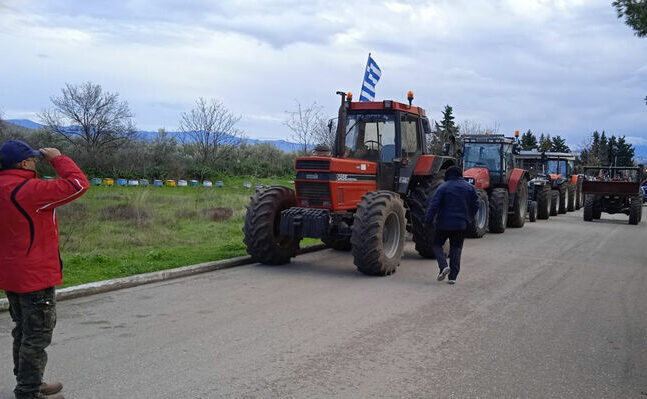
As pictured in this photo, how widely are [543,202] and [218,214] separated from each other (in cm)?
1222

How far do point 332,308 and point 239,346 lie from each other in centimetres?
183

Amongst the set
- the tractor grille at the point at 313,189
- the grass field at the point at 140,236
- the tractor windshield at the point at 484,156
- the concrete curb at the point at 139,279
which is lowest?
the concrete curb at the point at 139,279

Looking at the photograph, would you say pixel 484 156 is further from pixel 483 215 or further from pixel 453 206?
pixel 453 206

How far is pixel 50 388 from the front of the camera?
4.27 metres

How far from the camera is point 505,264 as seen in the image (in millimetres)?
10922

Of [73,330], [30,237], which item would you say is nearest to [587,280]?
[73,330]

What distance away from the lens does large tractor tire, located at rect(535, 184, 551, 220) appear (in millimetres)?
22156

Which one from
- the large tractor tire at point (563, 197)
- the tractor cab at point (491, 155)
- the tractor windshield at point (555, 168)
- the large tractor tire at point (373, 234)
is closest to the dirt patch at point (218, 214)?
the tractor cab at point (491, 155)

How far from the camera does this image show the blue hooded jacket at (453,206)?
29.5ft

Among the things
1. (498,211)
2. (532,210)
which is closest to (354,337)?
(498,211)

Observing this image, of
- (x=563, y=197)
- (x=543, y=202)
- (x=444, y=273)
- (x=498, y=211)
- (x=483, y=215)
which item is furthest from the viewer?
(x=563, y=197)

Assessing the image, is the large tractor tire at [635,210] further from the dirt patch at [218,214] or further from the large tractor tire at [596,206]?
the dirt patch at [218,214]

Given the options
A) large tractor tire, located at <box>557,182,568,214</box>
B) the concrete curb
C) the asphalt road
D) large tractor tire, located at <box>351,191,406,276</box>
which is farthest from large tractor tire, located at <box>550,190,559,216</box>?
the concrete curb

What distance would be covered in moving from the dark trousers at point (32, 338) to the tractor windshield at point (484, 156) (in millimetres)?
15624
